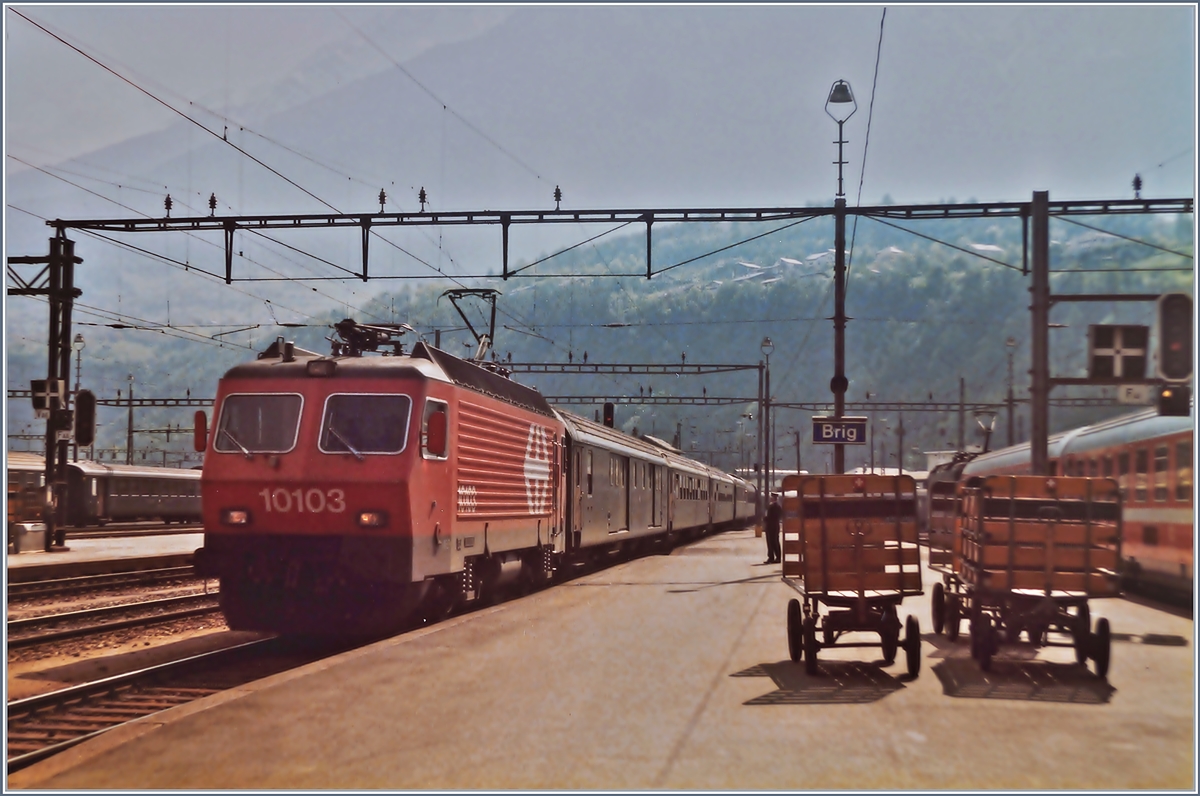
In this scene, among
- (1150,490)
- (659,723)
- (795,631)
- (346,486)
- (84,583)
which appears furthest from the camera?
(84,583)

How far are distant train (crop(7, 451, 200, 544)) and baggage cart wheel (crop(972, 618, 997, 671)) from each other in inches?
1384

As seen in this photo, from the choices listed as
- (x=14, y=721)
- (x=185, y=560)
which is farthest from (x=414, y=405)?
(x=185, y=560)

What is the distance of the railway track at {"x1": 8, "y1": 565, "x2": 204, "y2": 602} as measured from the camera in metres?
20.3

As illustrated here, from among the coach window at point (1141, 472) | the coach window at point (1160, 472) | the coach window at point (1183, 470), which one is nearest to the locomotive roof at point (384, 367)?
the coach window at point (1183, 470)

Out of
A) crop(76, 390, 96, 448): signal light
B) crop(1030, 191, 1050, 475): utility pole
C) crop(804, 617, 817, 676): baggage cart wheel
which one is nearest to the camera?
crop(804, 617, 817, 676): baggage cart wheel

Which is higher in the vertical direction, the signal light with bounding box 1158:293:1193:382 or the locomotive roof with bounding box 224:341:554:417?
the signal light with bounding box 1158:293:1193:382

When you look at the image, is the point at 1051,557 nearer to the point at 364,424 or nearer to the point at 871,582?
the point at 871,582

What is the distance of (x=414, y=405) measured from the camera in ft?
43.4

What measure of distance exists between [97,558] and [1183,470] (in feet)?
73.5

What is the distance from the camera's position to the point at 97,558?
2636cm

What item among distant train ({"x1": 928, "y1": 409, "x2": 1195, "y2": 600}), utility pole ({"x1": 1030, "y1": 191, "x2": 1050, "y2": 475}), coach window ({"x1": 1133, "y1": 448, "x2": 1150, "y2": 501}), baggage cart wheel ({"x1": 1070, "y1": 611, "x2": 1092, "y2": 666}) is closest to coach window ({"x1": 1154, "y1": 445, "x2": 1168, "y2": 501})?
distant train ({"x1": 928, "y1": 409, "x2": 1195, "y2": 600})

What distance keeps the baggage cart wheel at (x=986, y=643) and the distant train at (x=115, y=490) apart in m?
35.2

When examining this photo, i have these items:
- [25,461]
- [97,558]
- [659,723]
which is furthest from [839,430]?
[25,461]

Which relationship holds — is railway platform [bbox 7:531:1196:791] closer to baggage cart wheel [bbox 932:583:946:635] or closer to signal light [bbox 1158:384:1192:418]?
baggage cart wheel [bbox 932:583:946:635]
